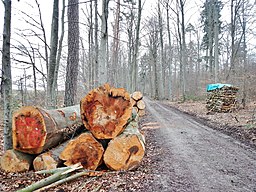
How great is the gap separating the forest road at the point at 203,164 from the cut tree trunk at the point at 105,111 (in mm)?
1221

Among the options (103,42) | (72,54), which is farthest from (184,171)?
(103,42)

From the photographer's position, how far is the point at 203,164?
14.7ft

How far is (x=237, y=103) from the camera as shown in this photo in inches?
511

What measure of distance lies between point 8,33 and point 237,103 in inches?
508

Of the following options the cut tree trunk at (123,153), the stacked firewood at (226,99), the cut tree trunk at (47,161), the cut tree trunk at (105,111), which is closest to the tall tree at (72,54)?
the cut tree trunk at (105,111)

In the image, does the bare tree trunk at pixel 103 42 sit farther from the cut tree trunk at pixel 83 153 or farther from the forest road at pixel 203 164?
the cut tree trunk at pixel 83 153

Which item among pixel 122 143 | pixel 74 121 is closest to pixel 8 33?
pixel 74 121

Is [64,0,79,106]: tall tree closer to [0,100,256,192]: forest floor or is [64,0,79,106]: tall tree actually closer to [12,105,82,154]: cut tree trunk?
[0,100,256,192]: forest floor

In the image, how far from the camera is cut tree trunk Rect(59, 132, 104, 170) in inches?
155

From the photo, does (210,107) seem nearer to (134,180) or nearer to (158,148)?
(158,148)

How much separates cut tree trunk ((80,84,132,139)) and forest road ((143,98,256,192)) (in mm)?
1221

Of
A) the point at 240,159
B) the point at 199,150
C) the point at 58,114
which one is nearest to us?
the point at 58,114

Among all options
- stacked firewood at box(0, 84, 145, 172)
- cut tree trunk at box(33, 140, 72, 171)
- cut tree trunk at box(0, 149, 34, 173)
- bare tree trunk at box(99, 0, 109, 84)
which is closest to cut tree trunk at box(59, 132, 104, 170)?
stacked firewood at box(0, 84, 145, 172)

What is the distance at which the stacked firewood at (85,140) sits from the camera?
3.89m
